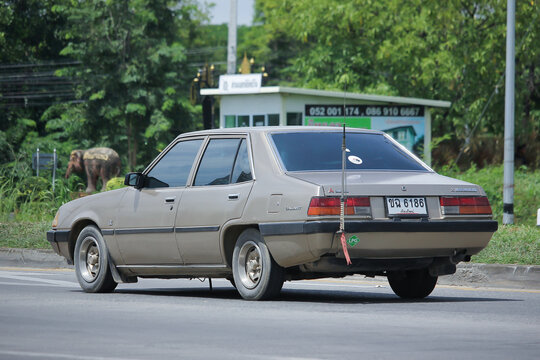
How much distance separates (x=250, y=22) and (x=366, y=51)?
3970cm

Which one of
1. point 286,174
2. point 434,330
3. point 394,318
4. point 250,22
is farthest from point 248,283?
point 250,22

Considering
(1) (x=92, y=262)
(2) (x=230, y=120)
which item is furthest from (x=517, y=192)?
(1) (x=92, y=262)

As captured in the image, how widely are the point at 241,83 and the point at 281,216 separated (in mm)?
24533

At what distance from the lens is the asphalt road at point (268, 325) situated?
6.65 metres

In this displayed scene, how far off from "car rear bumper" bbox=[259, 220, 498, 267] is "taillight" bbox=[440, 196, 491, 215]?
0.10 metres

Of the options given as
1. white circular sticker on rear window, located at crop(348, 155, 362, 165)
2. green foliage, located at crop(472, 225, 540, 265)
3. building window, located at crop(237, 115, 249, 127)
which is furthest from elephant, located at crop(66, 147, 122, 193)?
white circular sticker on rear window, located at crop(348, 155, 362, 165)

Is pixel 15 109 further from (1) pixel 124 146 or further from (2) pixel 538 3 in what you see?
(2) pixel 538 3

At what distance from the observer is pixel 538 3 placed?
39.1 metres

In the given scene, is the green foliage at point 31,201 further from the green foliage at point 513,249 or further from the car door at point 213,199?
the car door at point 213,199

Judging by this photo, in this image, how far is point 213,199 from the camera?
1023 centimetres

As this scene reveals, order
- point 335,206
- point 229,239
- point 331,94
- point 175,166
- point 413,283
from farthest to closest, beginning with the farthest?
point 331,94
point 175,166
point 413,283
point 229,239
point 335,206

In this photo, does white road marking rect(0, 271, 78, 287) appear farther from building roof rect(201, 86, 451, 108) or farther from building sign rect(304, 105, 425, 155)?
building sign rect(304, 105, 425, 155)

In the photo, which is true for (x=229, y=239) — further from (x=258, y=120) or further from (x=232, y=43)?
(x=232, y=43)

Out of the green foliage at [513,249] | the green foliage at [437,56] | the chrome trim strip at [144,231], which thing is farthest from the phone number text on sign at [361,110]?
the chrome trim strip at [144,231]
